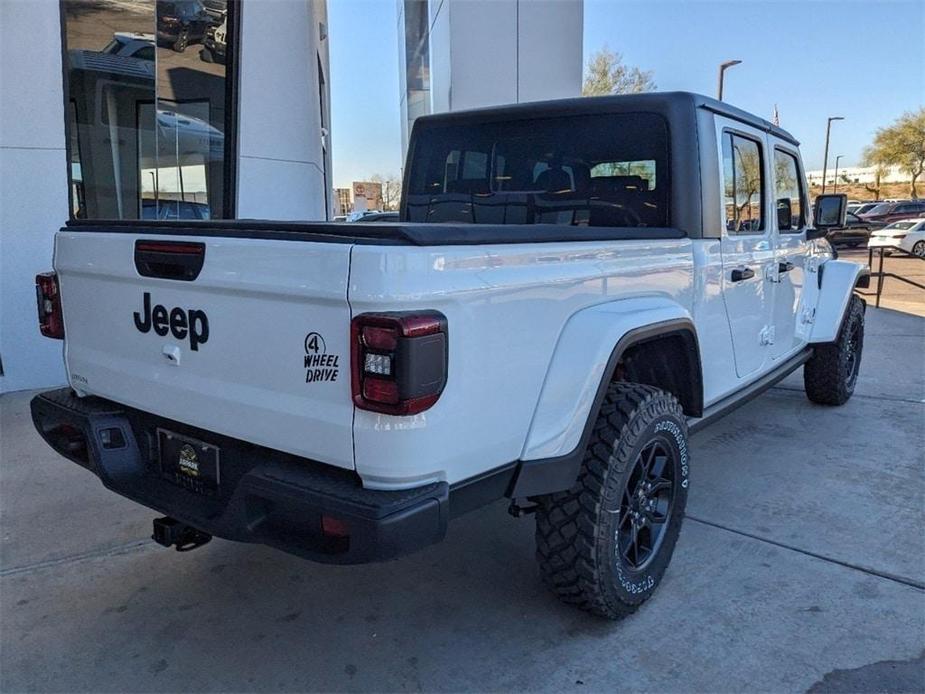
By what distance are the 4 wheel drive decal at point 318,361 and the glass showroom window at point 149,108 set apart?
542 centimetres

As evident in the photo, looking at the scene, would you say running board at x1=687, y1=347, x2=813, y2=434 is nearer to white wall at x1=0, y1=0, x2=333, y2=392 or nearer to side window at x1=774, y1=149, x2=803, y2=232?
side window at x1=774, y1=149, x2=803, y2=232

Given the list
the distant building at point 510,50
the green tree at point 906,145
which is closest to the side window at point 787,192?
the distant building at point 510,50

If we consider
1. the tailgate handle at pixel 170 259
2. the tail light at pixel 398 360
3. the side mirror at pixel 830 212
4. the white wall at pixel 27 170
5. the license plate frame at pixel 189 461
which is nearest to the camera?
the tail light at pixel 398 360

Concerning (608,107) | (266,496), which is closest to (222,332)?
(266,496)

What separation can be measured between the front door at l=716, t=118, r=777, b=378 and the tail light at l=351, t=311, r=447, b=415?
2091 millimetres

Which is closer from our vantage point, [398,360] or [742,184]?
[398,360]

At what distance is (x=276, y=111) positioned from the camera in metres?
7.84

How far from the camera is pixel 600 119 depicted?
11.6ft

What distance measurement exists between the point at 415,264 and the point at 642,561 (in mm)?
1717

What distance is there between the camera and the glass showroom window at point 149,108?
Result: 21.4 feet

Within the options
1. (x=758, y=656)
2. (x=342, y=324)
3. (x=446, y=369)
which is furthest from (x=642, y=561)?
(x=342, y=324)

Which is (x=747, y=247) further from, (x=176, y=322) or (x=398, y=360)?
(x=176, y=322)

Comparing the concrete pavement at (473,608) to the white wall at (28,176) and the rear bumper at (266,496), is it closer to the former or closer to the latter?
the rear bumper at (266,496)

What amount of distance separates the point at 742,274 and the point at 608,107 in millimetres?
1079
